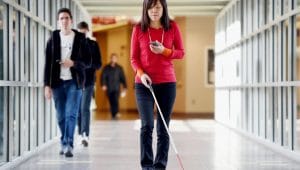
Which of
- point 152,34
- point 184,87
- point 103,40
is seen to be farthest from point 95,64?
point 103,40

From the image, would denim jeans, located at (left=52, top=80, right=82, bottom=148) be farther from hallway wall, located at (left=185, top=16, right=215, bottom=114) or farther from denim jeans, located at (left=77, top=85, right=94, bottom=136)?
hallway wall, located at (left=185, top=16, right=215, bottom=114)

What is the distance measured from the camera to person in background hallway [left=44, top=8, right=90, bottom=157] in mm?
6520

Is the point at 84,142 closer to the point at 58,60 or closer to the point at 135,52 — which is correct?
the point at 58,60

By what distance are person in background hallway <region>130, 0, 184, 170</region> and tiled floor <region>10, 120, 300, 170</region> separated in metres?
1.02

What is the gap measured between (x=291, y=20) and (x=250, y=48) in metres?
3.05

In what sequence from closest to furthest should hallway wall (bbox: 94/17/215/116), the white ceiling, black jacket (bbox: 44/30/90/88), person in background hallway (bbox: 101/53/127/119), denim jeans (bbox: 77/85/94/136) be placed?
1. black jacket (bbox: 44/30/90/88)
2. denim jeans (bbox: 77/85/94/136)
3. the white ceiling
4. person in background hallway (bbox: 101/53/127/119)
5. hallway wall (bbox: 94/17/215/116)

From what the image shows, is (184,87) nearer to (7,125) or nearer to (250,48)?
(250,48)

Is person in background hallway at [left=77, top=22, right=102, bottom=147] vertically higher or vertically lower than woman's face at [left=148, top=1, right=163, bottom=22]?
lower

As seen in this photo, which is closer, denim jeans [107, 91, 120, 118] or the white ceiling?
the white ceiling

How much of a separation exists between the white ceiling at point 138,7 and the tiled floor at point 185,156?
13.7 feet

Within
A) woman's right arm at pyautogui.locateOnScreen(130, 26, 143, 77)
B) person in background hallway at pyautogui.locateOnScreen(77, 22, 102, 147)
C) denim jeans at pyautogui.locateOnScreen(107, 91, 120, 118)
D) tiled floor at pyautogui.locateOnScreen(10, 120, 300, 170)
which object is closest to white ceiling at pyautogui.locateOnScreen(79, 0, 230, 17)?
denim jeans at pyautogui.locateOnScreen(107, 91, 120, 118)

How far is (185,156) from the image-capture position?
7.04 m

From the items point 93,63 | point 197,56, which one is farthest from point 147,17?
point 197,56

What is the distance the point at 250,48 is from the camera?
1009cm
